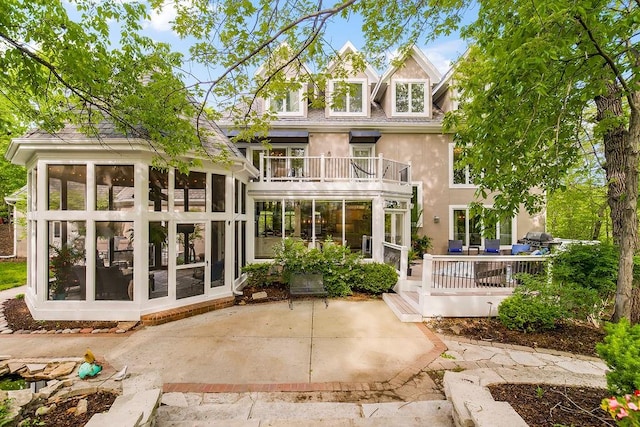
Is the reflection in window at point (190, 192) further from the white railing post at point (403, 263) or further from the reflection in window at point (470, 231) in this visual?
the reflection in window at point (470, 231)

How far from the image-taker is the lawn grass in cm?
941

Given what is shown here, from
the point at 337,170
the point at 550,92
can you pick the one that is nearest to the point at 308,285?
the point at 337,170

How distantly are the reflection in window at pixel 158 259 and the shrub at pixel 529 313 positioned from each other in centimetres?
741

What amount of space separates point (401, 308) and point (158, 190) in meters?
6.33

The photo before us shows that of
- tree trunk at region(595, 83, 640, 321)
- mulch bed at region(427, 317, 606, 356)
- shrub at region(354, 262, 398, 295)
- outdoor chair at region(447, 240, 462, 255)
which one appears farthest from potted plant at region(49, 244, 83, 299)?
outdoor chair at region(447, 240, 462, 255)

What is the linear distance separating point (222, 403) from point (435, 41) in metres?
7.62

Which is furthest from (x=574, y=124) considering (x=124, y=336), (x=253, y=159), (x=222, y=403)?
(x=253, y=159)

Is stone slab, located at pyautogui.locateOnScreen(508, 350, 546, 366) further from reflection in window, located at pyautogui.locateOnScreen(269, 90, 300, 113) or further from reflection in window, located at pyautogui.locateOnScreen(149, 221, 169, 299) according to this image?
reflection in window, located at pyautogui.locateOnScreen(269, 90, 300, 113)

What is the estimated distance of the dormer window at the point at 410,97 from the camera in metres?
13.0

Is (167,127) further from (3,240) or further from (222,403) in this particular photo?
(3,240)

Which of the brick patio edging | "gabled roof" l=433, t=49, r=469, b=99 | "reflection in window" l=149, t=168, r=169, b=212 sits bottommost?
the brick patio edging

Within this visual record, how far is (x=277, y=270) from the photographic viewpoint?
8898 mm

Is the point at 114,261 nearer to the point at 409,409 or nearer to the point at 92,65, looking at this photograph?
the point at 92,65

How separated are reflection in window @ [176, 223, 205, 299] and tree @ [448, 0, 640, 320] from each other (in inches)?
242
